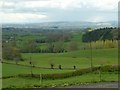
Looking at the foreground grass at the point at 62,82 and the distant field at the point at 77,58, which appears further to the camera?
the distant field at the point at 77,58

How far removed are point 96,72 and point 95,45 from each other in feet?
153

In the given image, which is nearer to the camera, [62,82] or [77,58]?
[62,82]

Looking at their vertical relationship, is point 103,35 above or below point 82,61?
above

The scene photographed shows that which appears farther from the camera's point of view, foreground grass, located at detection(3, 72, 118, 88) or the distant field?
the distant field

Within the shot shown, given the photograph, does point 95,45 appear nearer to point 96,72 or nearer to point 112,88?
point 96,72

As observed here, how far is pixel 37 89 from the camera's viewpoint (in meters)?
16.2

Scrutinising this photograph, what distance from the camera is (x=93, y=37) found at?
8712 centimetres

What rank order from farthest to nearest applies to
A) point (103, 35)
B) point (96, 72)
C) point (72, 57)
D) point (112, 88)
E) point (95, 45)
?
point (103, 35) < point (95, 45) < point (72, 57) < point (96, 72) < point (112, 88)

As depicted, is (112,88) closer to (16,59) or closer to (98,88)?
(98,88)

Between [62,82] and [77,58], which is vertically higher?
[62,82]

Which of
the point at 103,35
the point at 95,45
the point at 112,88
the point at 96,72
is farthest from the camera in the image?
the point at 103,35

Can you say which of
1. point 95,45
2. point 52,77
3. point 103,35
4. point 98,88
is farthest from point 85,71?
point 103,35

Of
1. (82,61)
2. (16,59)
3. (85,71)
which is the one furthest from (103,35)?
(85,71)

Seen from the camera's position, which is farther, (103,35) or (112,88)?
(103,35)
